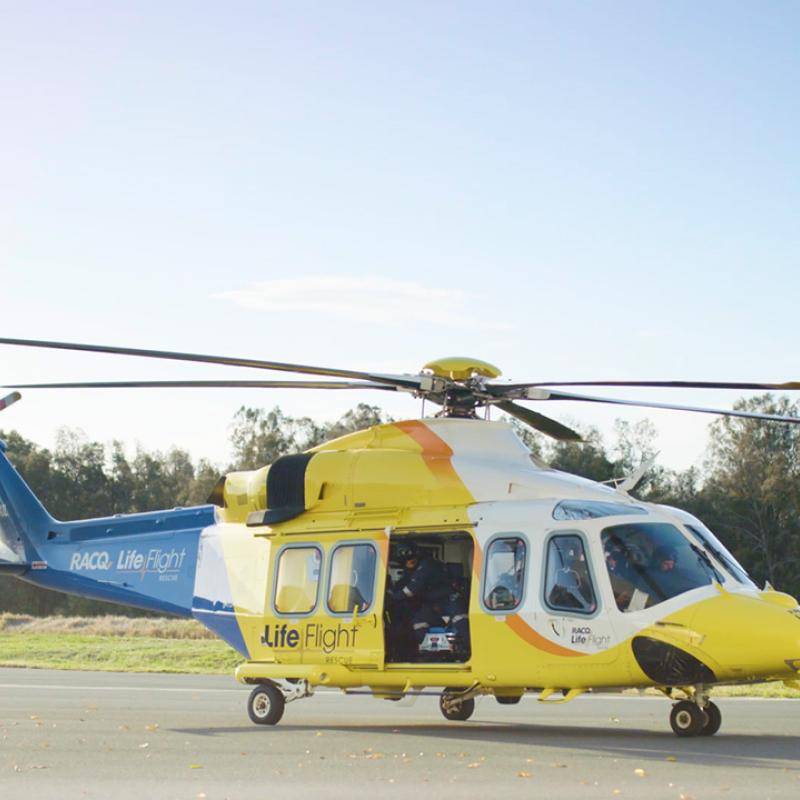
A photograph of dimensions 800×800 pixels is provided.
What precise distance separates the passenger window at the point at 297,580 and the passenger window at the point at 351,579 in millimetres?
274

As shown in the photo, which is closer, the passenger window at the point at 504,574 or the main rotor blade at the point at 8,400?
the passenger window at the point at 504,574

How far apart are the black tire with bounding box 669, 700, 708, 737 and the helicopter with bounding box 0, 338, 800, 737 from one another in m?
0.02

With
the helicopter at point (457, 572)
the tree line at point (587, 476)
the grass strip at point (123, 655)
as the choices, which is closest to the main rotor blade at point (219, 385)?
the helicopter at point (457, 572)

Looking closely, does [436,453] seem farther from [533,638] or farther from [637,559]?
[637,559]

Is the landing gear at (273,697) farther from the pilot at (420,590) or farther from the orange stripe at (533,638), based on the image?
the orange stripe at (533,638)

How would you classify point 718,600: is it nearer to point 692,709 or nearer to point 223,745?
point 692,709

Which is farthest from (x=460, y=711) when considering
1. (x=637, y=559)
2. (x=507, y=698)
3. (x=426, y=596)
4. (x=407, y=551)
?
(x=637, y=559)

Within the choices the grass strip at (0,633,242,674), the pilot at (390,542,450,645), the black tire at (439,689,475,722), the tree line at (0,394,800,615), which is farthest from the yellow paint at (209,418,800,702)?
the tree line at (0,394,800,615)

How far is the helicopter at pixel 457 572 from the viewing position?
1264 centimetres

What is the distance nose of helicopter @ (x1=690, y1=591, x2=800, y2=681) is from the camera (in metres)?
12.0

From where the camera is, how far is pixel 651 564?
12906 mm

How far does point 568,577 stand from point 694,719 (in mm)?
1928

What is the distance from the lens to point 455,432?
14.6 m

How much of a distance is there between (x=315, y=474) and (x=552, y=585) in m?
3.38
